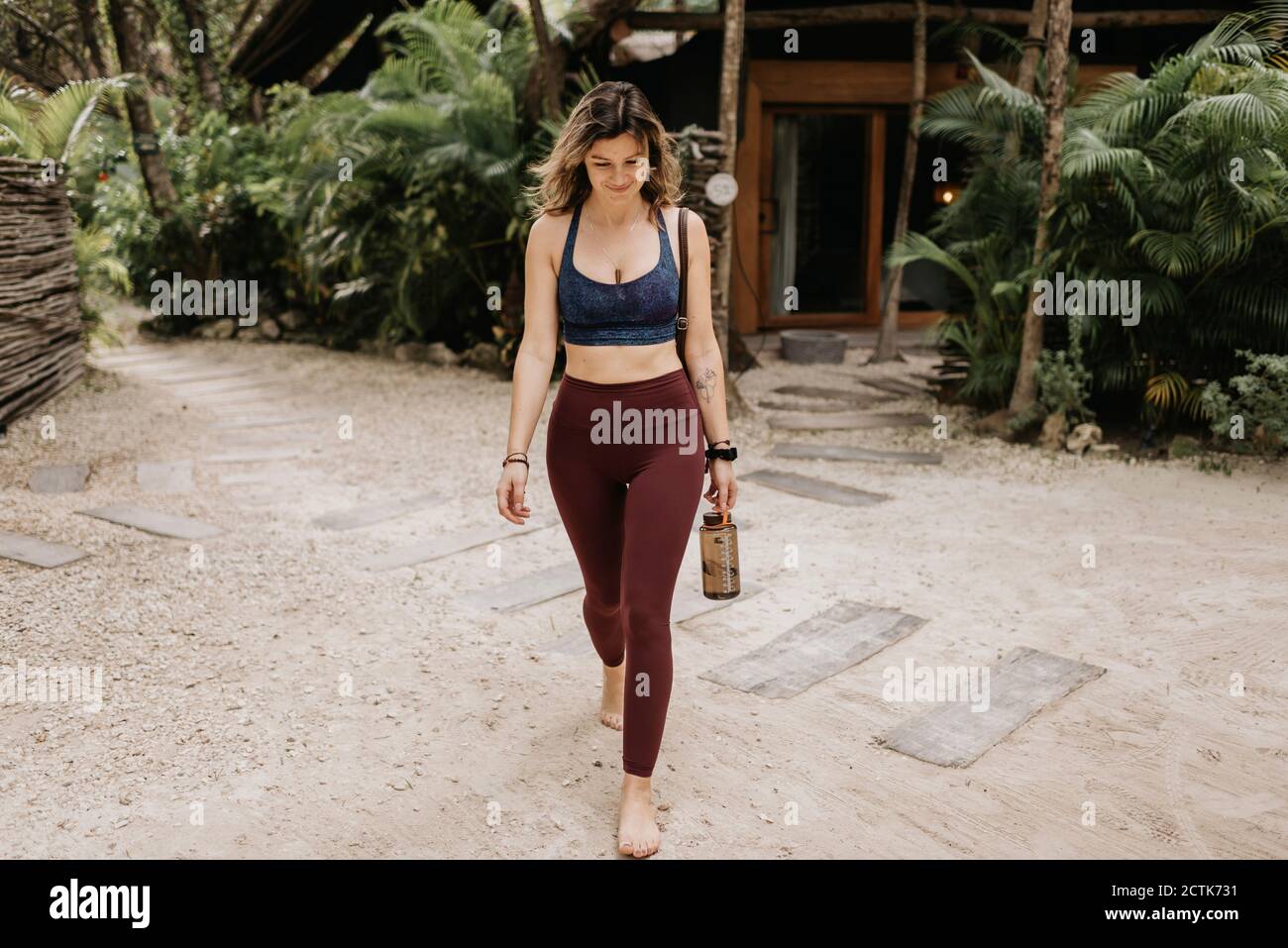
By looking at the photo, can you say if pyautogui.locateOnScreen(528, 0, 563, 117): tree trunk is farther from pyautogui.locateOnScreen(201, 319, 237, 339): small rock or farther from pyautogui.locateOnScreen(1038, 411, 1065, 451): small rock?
pyautogui.locateOnScreen(201, 319, 237, 339): small rock

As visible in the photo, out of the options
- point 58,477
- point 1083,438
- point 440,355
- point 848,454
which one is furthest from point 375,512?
point 440,355

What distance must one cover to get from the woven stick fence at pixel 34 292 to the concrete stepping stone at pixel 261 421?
1131 millimetres

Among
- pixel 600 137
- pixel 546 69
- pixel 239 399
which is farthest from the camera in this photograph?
pixel 546 69

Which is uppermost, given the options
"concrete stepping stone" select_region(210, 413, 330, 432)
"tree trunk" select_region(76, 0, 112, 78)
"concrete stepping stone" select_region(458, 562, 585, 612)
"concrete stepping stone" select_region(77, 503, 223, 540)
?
"tree trunk" select_region(76, 0, 112, 78)

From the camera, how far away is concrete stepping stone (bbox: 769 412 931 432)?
7.30 meters

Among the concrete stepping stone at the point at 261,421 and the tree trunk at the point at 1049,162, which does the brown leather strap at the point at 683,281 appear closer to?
the tree trunk at the point at 1049,162

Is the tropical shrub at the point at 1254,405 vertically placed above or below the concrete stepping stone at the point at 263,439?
above

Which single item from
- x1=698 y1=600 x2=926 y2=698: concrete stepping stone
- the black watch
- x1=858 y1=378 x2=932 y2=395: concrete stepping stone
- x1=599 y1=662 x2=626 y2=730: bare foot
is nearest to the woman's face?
the black watch

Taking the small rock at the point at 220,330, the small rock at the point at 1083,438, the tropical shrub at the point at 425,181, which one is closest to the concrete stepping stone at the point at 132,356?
the small rock at the point at 220,330

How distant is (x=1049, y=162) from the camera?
6.36 m

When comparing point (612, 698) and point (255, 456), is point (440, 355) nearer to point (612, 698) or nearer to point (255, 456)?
point (255, 456)

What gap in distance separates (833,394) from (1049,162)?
2.46 meters

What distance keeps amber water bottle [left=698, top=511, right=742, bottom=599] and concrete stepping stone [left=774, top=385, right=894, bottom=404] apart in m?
5.67

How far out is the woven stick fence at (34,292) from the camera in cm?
653
